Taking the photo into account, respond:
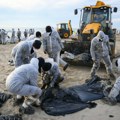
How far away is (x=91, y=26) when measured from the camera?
45.7 ft

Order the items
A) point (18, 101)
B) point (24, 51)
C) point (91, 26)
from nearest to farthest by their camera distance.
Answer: point (18, 101)
point (24, 51)
point (91, 26)

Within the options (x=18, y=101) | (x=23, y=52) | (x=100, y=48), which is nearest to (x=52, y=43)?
(x=100, y=48)

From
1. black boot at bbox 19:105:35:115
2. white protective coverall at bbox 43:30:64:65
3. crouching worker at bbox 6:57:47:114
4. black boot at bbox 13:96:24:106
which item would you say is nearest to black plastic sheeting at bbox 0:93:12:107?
black boot at bbox 13:96:24:106

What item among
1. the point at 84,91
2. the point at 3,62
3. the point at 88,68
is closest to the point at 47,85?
the point at 84,91

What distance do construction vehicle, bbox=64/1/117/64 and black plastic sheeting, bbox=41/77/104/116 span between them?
4233 mm

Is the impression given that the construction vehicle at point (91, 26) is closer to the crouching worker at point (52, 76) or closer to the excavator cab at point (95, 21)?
the excavator cab at point (95, 21)

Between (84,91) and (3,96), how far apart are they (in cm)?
231

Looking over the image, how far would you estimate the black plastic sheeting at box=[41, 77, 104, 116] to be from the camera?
7405mm

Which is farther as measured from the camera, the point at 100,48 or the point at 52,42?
the point at 52,42

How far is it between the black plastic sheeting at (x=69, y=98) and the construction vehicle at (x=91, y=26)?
13.9 ft

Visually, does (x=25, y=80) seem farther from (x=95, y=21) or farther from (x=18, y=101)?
(x=95, y=21)

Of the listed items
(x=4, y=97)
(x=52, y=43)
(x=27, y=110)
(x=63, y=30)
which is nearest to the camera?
(x=27, y=110)

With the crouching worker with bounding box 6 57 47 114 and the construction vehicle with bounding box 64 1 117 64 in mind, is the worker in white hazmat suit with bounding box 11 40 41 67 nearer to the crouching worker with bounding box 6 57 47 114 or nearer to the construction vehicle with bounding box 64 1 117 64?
the crouching worker with bounding box 6 57 47 114

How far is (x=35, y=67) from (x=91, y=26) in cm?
763
